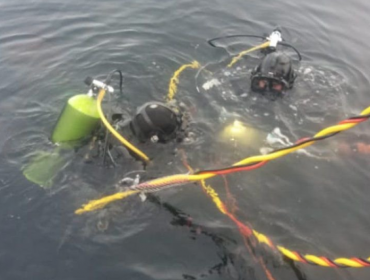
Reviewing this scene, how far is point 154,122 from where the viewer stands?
4.87 meters

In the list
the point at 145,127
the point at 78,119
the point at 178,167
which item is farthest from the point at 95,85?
the point at 178,167

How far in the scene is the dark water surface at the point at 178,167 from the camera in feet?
13.9

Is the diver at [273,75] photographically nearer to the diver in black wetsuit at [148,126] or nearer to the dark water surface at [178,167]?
the dark water surface at [178,167]

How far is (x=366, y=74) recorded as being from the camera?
8133 millimetres

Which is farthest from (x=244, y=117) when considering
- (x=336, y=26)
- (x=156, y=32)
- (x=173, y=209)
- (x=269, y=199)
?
(x=336, y=26)

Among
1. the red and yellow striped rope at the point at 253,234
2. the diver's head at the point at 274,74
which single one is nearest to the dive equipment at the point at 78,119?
the red and yellow striped rope at the point at 253,234

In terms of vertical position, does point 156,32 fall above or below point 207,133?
above

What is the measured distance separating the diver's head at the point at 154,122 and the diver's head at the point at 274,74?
5.99 ft

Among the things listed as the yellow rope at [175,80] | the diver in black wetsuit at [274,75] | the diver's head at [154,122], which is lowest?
the yellow rope at [175,80]

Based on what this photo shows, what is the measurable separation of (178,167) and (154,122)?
0.85 m

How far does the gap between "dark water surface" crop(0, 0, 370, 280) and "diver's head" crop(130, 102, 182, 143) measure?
43cm

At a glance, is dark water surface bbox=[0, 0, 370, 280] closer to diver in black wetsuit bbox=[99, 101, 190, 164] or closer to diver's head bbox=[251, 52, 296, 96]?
diver in black wetsuit bbox=[99, 101, 190, 164]

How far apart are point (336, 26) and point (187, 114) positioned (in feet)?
21.0

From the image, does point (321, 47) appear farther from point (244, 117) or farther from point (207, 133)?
point (207, 133)
